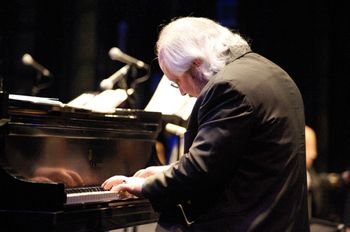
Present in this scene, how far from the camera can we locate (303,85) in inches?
263

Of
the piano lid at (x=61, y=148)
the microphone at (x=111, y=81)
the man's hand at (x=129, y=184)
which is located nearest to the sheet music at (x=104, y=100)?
the microphone at (x=111, y=81)

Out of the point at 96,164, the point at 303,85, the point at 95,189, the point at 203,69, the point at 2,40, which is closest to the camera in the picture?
the point at 203,69

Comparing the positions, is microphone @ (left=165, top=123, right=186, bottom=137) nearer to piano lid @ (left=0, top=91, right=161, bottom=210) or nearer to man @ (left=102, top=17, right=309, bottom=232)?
piano lid @ (left=0, top=91, right=161, bottom=210)

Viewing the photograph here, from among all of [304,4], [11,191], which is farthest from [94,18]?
[11,191]

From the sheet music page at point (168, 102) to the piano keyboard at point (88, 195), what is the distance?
42.7 inches

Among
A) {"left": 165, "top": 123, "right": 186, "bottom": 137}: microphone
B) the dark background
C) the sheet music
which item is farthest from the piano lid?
the dark background

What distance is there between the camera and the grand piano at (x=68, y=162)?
268 cm

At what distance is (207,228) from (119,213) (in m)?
1.11

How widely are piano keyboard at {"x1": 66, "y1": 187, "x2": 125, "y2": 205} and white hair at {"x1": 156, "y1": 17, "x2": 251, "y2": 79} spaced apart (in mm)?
751

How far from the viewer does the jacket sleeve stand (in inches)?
79.4

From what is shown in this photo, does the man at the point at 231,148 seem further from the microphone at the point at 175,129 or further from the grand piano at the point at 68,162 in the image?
the microphone at the point at 175,129

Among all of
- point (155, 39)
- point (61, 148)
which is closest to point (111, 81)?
point (61, 148)

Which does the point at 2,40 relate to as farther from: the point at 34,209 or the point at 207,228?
the point at 207,228

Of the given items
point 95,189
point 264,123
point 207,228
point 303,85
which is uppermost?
point 264,123
